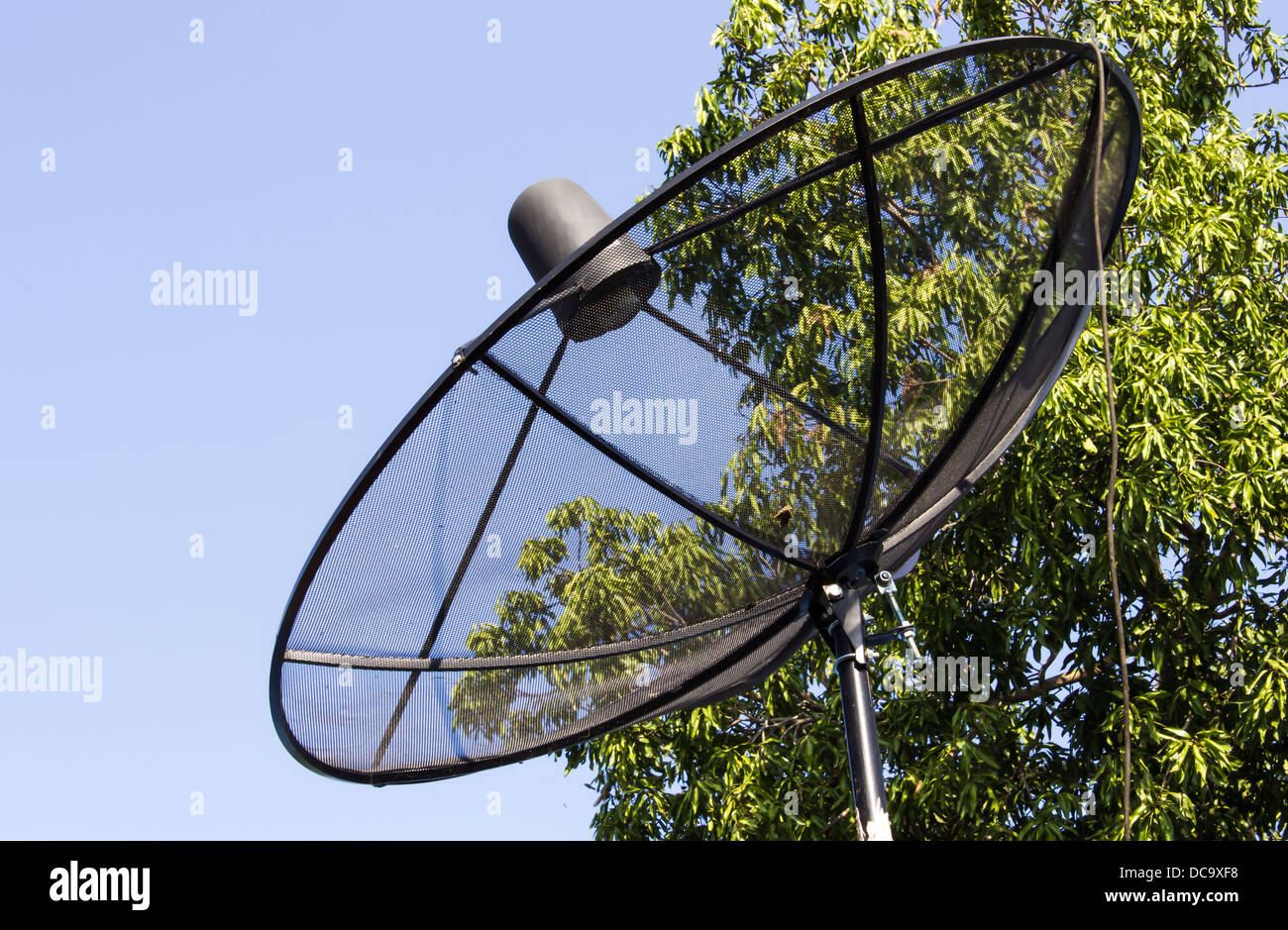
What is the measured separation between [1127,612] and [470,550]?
19.3ft

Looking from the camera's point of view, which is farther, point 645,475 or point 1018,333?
point 1018,333

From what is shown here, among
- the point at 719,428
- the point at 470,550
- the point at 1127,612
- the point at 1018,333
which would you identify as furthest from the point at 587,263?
the point at 1127,612

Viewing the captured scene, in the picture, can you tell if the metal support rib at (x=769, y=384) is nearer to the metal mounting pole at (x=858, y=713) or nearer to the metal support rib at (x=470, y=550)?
the metal support rib at (x=470, y=550)

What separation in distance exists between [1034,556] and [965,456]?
388cm

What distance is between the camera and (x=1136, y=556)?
7.87 metres

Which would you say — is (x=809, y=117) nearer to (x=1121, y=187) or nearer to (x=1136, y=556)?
(x=1121, y=187)

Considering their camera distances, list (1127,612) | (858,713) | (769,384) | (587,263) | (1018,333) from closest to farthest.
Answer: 1. (587,263)
2. (858,713)
3. (769,384)
4. (1018,333)
5. (1127,612)

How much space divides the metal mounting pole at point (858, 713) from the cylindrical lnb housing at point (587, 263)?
47.6 inches

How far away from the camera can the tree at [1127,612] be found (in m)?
7.56

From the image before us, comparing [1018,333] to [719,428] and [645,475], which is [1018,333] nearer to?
[719,428]

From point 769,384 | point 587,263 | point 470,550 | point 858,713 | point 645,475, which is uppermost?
point 587,263

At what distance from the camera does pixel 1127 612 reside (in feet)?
27.5

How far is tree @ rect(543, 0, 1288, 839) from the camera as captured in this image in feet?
24.8
